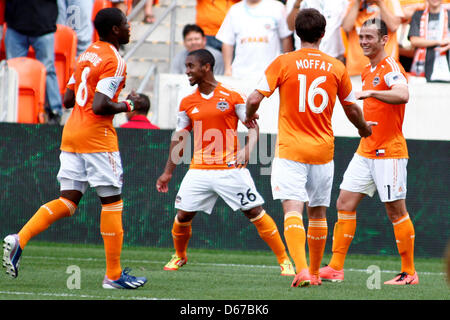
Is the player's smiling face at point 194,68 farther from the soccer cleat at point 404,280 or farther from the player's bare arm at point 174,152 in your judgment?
the soccer cleat at point 404,280

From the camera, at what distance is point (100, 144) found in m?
7.38

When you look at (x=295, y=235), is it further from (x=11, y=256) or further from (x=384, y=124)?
(x=11, y=256)

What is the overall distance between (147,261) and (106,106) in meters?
3.60

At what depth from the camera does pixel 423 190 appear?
11.9m

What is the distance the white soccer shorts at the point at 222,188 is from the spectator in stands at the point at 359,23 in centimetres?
423

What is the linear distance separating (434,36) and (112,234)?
24.0 ft

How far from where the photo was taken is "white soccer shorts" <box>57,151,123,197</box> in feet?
24.1

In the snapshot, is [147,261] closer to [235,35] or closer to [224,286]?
[224,286]

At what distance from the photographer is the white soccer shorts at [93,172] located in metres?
7.34

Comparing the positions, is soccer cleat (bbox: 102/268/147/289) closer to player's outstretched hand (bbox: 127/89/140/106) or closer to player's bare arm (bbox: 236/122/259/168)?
player's outstretched hand (bbox: 127/89/140/106)

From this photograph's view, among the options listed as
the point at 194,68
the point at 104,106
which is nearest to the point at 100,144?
the point at 104,106

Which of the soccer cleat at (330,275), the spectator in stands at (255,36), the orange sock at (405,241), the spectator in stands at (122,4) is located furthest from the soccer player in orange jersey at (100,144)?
the spectator in stands at (122,4)
